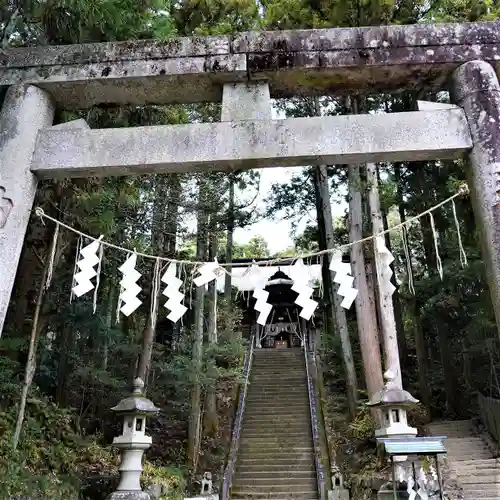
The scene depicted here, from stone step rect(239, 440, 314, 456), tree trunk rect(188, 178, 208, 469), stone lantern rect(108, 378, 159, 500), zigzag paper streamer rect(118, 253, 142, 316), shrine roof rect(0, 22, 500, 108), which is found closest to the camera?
shrine roof rect(0, 22, 500, 108)

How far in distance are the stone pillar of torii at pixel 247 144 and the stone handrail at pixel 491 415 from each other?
28.7 feet

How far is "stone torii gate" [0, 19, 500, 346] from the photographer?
147 inches

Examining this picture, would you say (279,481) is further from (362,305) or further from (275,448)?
(362,305)

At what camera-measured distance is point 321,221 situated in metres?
17.8

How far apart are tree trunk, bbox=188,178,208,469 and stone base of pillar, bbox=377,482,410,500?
4.75m

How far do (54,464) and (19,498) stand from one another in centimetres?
259

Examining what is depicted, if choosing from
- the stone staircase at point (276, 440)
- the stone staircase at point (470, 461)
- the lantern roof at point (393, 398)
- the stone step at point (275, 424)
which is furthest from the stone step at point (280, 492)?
the lantern roof at point (393, 398)

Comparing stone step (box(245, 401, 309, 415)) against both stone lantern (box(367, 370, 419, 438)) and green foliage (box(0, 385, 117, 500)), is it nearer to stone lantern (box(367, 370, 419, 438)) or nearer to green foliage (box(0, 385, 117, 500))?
green foliage (box(0, 385, 117, 500))

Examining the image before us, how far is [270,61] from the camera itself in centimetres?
398

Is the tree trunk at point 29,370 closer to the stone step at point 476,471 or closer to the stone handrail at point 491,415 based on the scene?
the stone step at point 476,471

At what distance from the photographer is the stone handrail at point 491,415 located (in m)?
10.6

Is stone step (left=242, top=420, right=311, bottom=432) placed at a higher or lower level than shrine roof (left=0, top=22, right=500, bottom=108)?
lower

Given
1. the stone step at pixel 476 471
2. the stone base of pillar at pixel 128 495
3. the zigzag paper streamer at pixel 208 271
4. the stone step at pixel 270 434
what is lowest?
the stone base of pillar at pixel 128 495

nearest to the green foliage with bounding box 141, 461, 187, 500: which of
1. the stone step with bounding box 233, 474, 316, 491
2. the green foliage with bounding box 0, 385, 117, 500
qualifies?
the green foliage with bounding box 0, 385, 117, 500
